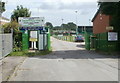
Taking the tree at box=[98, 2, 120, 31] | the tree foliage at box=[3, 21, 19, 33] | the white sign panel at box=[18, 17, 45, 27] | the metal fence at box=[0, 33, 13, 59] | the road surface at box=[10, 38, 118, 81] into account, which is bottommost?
the road surface at box=[10, 38, 118, 81]

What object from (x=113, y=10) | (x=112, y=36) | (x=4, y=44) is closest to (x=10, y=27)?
(x=4, y=44)

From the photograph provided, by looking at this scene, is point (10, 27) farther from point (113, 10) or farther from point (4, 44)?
point (113, 10)

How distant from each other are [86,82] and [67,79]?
991mm

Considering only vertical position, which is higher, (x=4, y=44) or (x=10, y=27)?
(x=10, y=27)

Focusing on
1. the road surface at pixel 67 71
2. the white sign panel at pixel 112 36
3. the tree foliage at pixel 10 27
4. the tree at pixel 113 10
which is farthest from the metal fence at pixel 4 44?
the white sign panel at pixel 112 36

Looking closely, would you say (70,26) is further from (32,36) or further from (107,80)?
(107,80)

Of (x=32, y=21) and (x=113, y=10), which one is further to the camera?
(x=32, y=21)

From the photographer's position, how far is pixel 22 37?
24.4 meters

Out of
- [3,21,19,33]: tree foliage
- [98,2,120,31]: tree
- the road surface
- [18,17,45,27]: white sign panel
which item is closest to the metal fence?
the road surface

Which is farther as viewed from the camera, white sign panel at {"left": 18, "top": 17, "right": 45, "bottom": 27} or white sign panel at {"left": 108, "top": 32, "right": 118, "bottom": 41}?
white sign panel at {"left": 18, "top": 17, "right": 45, "bottom": 27}

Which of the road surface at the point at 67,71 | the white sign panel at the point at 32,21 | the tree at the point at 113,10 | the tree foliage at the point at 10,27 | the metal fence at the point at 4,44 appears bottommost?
the road surface at the point at 67,71

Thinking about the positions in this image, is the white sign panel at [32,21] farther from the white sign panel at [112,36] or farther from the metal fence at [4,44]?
the metal fence at [4,44]

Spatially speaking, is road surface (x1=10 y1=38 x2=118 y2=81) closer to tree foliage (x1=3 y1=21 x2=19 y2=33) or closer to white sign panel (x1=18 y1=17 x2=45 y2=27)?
tree foliage (x1=3 y1=21 x2=19 y2=33)

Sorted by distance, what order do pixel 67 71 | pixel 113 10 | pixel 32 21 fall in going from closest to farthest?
pixel 67 71
pixel 113 10
pixel 32 21
